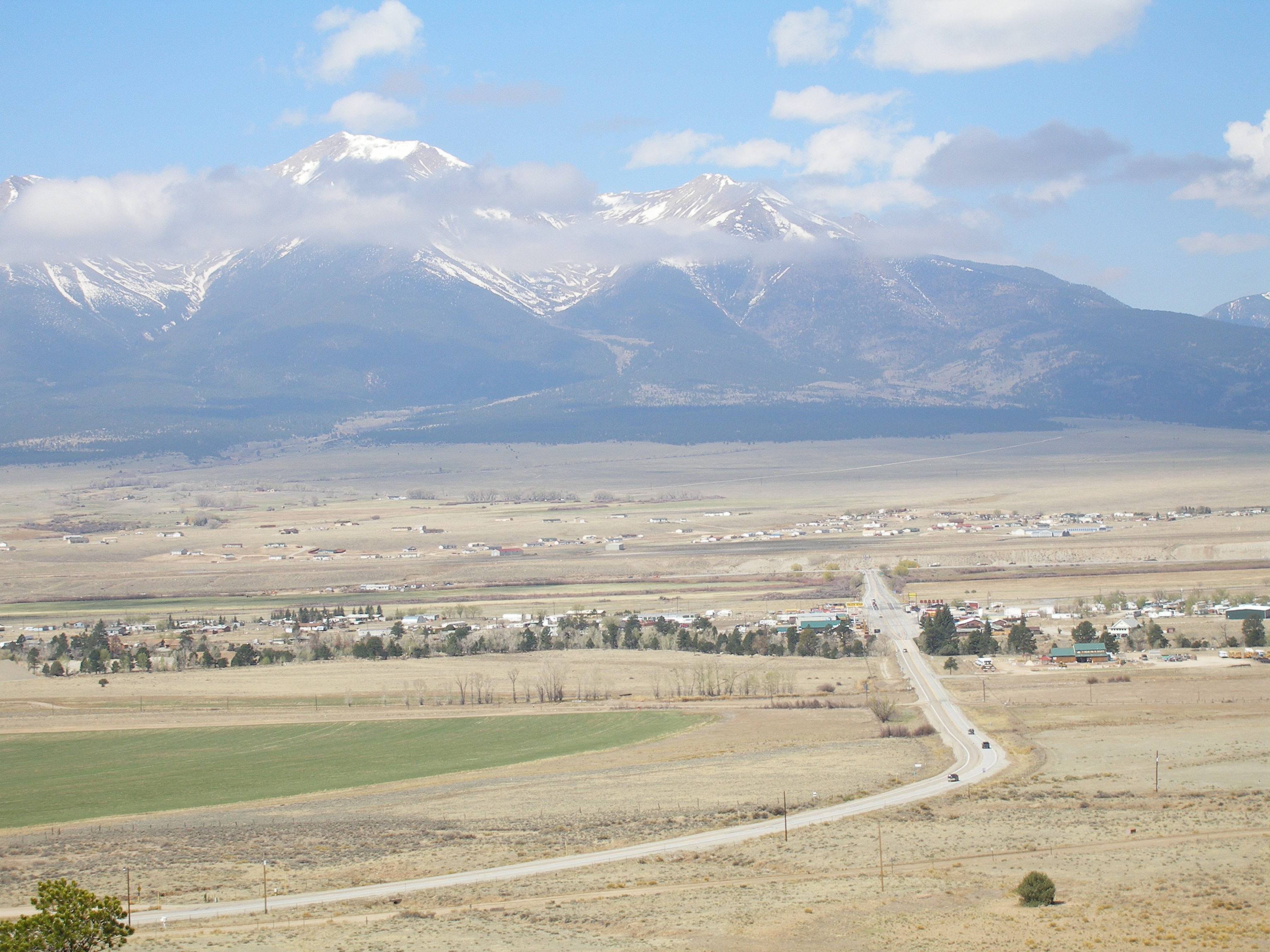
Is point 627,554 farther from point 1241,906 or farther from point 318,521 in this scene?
point 1241,906

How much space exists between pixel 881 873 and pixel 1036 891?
374 cm

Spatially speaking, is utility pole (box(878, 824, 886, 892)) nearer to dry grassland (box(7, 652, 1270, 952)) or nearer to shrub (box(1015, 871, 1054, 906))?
dry grassland (box(7, 652, 1270, 952))

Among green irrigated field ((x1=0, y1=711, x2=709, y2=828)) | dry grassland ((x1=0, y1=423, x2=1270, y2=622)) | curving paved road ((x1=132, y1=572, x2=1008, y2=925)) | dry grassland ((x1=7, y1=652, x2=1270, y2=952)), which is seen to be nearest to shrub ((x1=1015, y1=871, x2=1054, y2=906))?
dry grassland ((x1=7, y1=652, x2=1270, y2=952))

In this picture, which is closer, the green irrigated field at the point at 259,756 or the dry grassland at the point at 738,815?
the dry grassland at the point at 738,815

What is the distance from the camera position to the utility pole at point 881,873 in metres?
26.8

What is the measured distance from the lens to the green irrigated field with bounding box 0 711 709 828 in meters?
40.3

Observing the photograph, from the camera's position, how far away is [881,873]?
27734mm

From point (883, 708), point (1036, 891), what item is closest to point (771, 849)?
point (1036, 891)

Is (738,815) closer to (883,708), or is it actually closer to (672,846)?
(672,846)

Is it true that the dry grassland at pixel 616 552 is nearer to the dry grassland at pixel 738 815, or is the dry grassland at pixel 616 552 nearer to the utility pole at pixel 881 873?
the dry grassland at pixel 738 815

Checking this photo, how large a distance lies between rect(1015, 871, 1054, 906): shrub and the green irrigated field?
2221 cm

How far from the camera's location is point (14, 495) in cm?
18900

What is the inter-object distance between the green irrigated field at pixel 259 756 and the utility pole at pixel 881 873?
17.8m

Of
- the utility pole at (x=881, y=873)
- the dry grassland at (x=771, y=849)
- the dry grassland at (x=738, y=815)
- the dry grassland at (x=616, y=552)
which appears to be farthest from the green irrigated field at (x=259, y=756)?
the dry grassland at (x=616, y=552)
